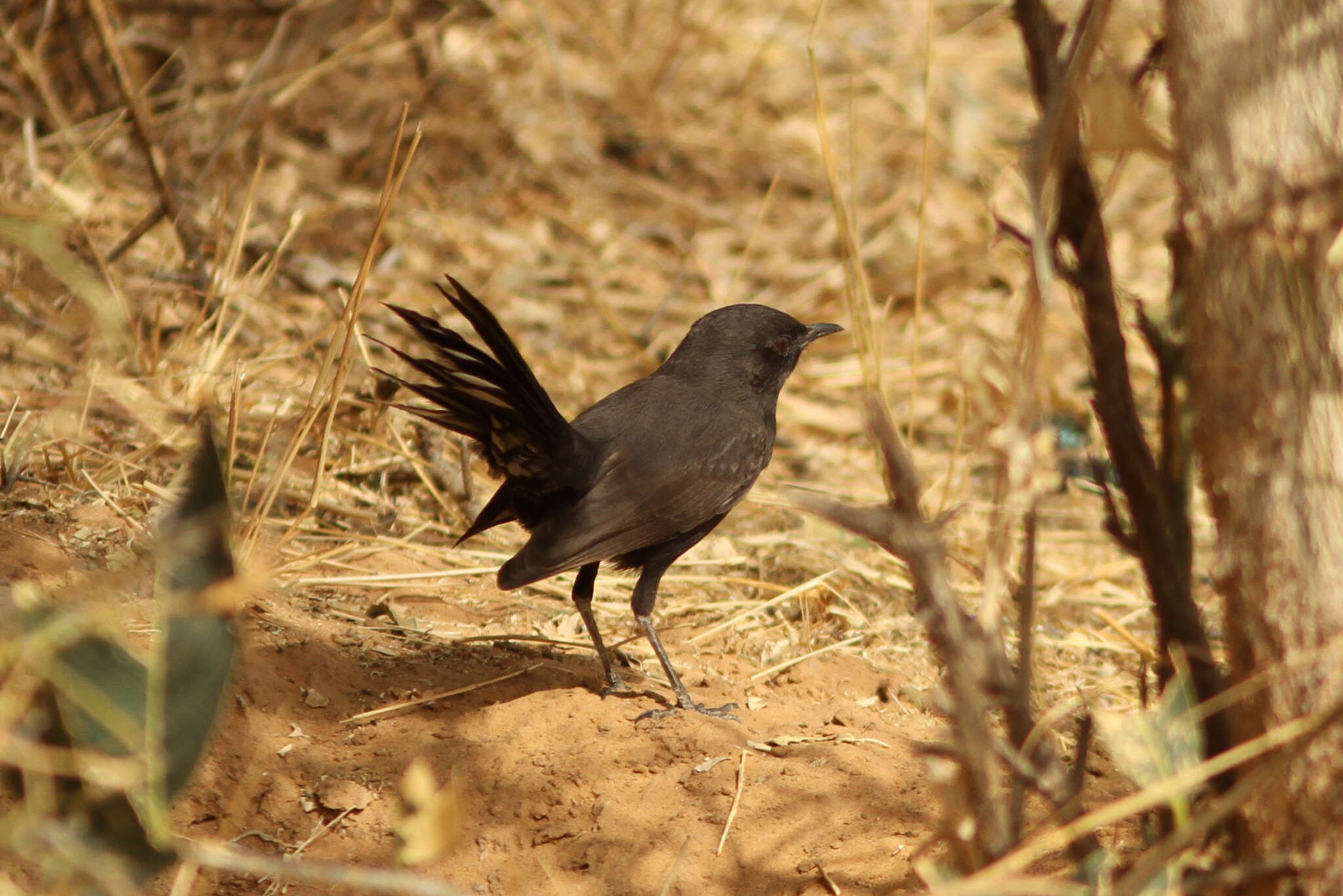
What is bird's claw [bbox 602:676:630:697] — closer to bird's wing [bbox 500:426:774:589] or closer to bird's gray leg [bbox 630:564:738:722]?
bird's gray leg [bbox 630:564:738:722]

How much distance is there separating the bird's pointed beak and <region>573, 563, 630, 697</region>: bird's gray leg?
1.34 m

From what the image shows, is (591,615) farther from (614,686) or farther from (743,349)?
(743,349)

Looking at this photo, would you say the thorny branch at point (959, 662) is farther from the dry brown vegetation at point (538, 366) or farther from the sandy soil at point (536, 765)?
the sandy soil at point (536, 765)

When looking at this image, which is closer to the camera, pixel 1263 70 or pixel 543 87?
pixel 1263 70

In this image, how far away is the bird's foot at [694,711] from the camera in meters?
3.75

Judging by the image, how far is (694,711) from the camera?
389 cm

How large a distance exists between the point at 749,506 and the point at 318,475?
266 centimetres

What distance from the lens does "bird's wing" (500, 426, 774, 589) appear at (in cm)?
381

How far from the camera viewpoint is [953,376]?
711cm

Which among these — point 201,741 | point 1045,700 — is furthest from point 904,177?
point 201,741

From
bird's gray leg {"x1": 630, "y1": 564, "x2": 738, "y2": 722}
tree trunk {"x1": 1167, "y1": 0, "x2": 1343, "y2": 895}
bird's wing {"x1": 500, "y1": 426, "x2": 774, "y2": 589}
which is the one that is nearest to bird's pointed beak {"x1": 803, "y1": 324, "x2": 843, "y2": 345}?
bird's wing {"x1": 500, "y1": 426, "x2": 774, "y2": 589}

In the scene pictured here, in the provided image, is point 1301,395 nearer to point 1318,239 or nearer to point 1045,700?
A: point 1318,239

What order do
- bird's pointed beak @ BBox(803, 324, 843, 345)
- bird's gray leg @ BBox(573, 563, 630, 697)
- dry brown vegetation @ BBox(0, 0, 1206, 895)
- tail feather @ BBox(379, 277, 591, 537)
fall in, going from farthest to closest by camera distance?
1. bird's pointed beak @ BBox(803, 324, 843, 345)
2. bird's gray leg @ BBox(573, 563, 630, 697)
3. tail feather @ BBox(379, 277, 591, 537)
4. dry brown vegetation @ BBox(0, 0, 1206, 895)

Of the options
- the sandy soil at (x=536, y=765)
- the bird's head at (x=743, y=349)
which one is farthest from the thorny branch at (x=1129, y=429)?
the bird's head at (x=743, y=349)
